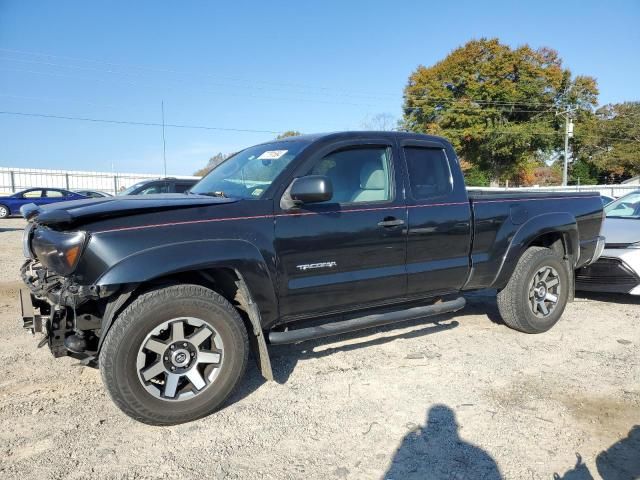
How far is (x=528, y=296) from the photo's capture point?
4.75m

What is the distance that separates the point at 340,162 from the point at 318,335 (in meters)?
1.38

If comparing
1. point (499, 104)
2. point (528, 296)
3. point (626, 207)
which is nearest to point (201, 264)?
point (528, 296)

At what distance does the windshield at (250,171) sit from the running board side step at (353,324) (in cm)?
102

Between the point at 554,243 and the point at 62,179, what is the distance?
32.1m

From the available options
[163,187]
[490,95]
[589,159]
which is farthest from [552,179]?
[163,187]

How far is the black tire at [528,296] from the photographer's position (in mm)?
4711

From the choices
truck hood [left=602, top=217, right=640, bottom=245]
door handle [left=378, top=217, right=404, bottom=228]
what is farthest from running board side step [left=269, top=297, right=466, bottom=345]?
truck hood [left=602, top=217, right=640, bottom=245]

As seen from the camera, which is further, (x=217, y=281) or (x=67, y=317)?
(x=217, y=281)

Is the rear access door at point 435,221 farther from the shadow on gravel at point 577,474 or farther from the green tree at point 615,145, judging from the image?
the green tree at point 615,145

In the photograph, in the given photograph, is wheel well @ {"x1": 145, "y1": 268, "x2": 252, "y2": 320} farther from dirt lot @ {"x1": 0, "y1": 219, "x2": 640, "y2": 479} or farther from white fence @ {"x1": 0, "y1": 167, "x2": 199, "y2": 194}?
white fence @ {"x1": 0, "y1": 167, "x2": 199, "y2": 194}

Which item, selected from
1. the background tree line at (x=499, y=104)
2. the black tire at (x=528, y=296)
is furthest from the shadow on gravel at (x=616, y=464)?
the background tree line at (x=499, y=104)

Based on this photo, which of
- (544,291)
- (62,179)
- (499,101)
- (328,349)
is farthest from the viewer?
(499,101)

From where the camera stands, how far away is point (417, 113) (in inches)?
1578

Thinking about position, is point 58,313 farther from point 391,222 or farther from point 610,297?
point 610,297
